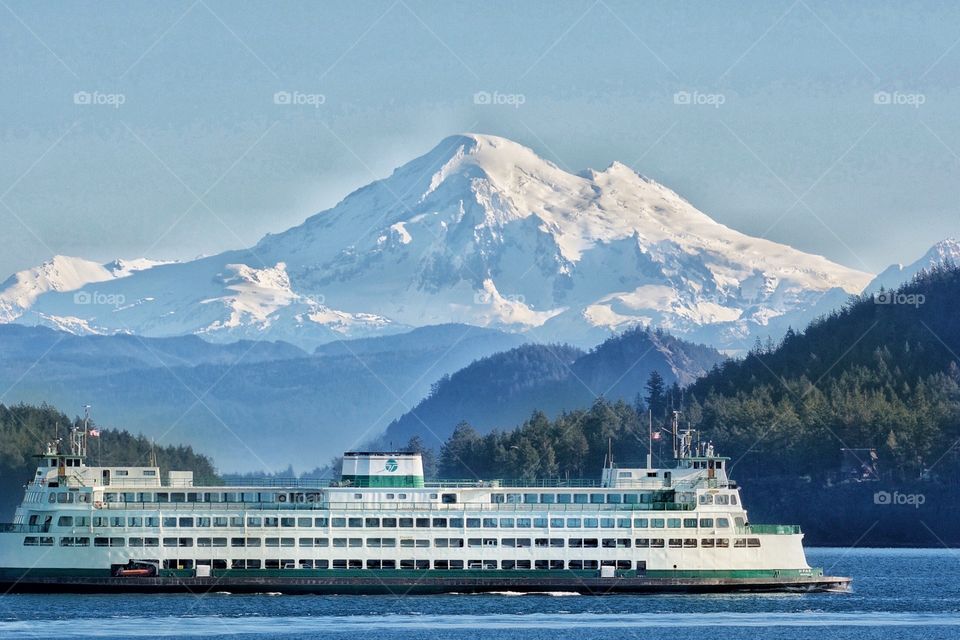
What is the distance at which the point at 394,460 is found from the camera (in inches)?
4943

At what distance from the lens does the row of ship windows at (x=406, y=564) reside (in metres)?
122

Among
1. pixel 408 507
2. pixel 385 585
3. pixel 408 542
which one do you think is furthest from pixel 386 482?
pixel 385 585

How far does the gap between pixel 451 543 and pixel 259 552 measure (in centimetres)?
1048

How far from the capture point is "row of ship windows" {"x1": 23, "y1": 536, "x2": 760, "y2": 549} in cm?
12194

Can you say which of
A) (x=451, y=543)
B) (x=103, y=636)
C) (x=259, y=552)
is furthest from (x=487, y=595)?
(x=103, y=636)

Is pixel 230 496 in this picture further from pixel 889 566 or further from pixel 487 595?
pixel 889 566

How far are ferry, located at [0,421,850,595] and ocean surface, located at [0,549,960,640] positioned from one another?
1660 millimetres

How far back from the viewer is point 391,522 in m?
123

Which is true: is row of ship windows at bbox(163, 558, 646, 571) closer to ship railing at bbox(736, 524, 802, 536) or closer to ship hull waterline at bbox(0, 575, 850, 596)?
ship hull waterline at bbox(0, 575, 850, 596)

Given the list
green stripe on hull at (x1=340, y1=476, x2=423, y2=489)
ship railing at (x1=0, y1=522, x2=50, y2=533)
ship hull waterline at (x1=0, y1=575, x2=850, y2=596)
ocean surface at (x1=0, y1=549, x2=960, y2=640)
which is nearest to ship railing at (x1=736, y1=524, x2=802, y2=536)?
ship hull waterline at (x1=0, y1=575, x2=850, y2=596)

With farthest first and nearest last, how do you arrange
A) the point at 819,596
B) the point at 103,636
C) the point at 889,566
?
the point at 889,566
the point at 819,596
the point at 103,636

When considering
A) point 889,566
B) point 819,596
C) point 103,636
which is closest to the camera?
point 103,636

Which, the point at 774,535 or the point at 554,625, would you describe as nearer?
the point at 554,625

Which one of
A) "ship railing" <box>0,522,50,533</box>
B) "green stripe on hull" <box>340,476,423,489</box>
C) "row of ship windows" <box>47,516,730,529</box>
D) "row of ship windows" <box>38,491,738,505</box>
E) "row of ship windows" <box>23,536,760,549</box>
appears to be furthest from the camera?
"green stripe on hull" <box>340,476,423,489</box>
